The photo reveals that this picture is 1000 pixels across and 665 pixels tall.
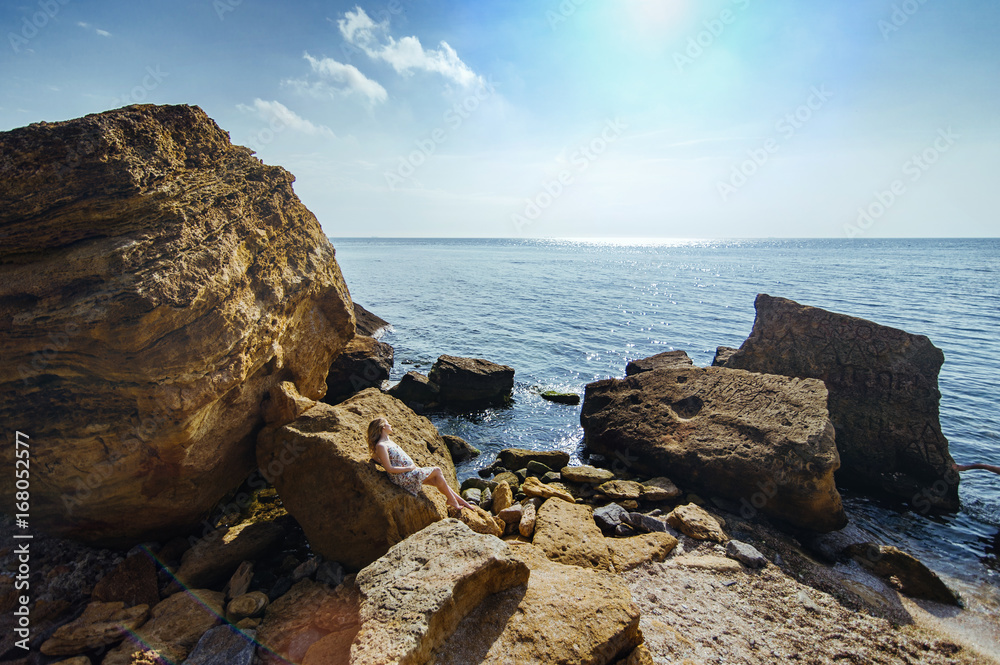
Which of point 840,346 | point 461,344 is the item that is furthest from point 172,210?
point 461,344

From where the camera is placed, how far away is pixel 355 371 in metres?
14.8

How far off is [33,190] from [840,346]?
49.1ft

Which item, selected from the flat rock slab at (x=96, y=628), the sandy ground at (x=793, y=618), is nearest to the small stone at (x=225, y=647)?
the flat rock slab at (x=96, y=628)

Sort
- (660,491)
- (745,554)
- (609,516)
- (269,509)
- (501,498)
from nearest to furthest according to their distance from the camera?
(745,554), (609,516), (269,509), (501,498), (660,491)

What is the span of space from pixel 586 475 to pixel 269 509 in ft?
19.8

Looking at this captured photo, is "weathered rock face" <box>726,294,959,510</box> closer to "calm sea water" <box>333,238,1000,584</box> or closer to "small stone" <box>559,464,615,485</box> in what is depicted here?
"calm sea water" <box>333,238,1000,584</box>

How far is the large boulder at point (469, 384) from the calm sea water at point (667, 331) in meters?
0.76

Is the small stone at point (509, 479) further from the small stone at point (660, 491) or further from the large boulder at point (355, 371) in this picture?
the large boulder at point (355, 371)

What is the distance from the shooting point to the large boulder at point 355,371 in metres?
14.3

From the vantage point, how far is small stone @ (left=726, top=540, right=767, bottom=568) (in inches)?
262

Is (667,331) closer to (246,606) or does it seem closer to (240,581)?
(240,581)

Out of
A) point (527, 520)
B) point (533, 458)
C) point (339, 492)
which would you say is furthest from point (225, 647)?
point (533, 458)

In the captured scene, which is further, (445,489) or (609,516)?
(609,516)

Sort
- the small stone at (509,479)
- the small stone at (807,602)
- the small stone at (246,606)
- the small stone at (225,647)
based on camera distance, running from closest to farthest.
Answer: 1. the small stone at (225,647)
2. the small stone at (246,606)
3. the small stone at (807,602)
4. the small stone at (509,479)
